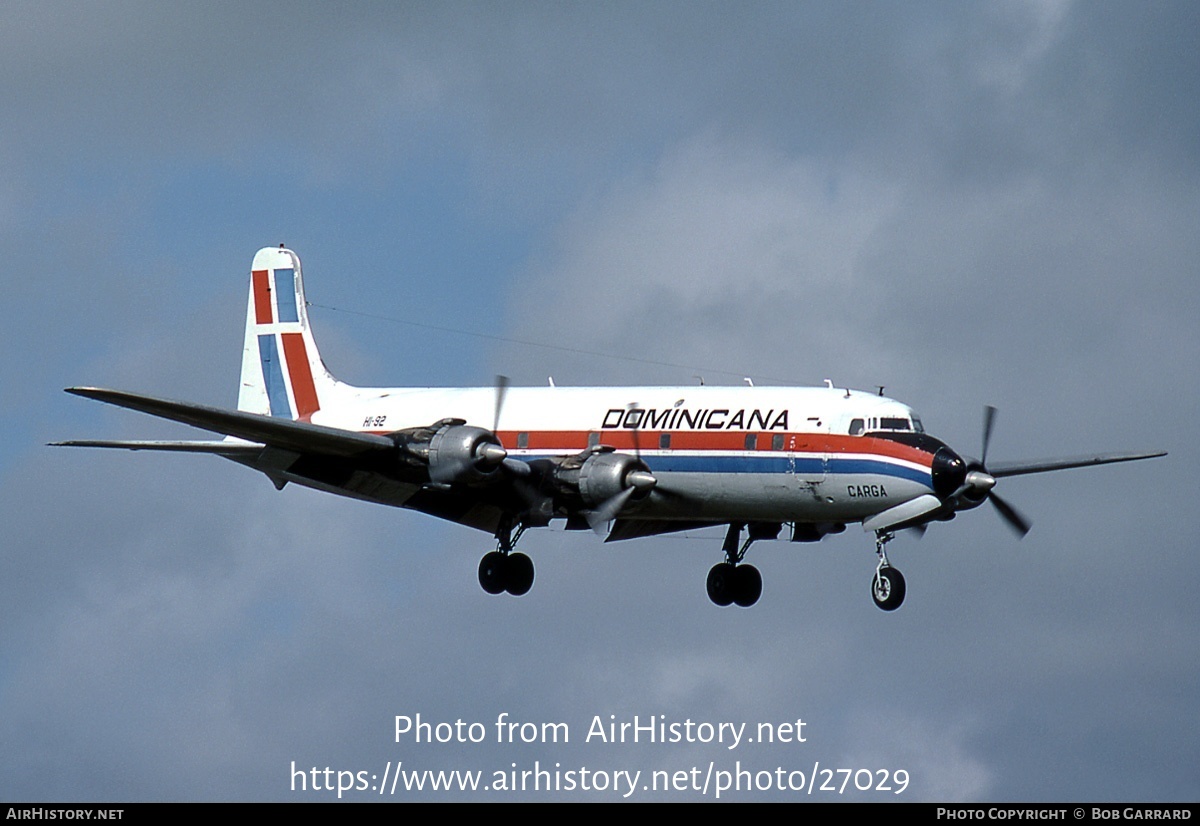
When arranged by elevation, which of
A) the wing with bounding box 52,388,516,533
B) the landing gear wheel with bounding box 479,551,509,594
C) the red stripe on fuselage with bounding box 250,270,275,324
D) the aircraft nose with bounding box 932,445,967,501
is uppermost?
the red stripe on fuselage with bounding box 250,270,275,324

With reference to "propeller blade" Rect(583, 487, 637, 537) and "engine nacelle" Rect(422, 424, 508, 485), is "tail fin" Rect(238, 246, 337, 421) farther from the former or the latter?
"propeller blade" Rect(583, 487, 637, 537)

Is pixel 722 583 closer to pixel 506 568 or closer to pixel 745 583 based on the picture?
pixel 745 583

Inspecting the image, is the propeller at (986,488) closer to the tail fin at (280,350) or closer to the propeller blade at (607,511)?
the propeller blade at (607,511)

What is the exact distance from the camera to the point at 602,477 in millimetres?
38000

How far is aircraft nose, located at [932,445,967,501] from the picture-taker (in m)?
35.7

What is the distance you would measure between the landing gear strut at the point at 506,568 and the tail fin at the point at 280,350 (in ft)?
23.0

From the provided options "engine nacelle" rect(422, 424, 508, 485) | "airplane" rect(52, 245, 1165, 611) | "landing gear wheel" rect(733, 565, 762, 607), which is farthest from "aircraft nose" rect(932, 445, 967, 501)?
"engine nacelle" rect(422, 424, 508, 485)

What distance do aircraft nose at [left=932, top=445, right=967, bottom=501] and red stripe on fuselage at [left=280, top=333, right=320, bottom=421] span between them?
49.8 ft

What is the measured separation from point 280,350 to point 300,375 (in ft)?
3.14

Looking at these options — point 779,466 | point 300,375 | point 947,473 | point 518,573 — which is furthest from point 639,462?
point 300,375

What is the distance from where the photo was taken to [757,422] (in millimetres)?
37906

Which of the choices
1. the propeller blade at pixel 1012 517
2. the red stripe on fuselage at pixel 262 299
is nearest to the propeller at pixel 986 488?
the propeller blade at pixel 1012 517

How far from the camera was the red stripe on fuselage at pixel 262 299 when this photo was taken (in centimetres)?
4706

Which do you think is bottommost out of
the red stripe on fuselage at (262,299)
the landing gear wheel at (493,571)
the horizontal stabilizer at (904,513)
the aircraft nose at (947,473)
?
the horizontal stabilizer at (904,513)
